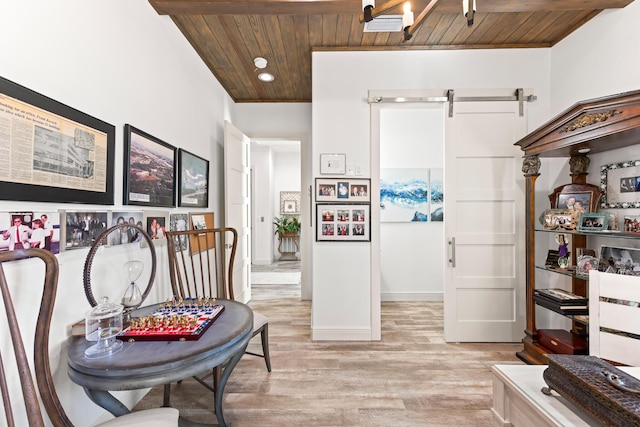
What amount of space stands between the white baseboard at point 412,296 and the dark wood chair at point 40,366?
136 inches

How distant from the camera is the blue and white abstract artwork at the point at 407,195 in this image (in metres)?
4.14

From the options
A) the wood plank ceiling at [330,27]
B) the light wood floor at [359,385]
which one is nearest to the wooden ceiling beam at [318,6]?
the wood plank ceiling at [330,27]

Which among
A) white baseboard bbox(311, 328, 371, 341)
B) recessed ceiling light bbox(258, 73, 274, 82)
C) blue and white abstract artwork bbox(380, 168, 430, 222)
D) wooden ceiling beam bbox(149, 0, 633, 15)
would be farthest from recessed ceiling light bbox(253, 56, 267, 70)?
white baseboard bbox(311, 328, 371, 341)

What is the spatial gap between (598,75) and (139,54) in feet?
11.6

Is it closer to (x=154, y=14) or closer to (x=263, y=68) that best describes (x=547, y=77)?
(x=263, y=68)

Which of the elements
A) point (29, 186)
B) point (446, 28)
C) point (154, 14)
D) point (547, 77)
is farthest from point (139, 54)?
point (547, 77)

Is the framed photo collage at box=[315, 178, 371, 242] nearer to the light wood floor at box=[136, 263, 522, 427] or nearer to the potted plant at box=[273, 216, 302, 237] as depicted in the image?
the light wood floor at box=[136, 263, 522, 427]

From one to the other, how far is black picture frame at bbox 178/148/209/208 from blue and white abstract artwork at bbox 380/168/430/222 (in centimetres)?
243

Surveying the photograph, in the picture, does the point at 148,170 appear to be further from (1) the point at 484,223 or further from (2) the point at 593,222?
(2) the point at 593,222

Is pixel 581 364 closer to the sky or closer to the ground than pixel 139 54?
closer to the ground

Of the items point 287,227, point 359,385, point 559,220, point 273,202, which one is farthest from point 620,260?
point 273,202

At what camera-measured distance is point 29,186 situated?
1197 mm

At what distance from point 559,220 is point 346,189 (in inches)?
70.6

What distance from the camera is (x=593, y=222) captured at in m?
2.04
